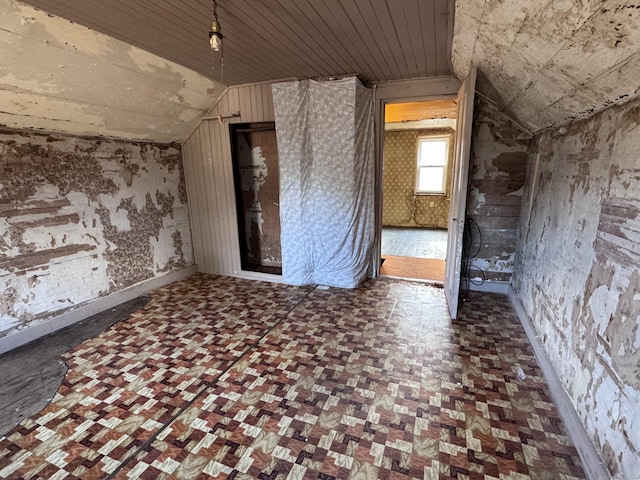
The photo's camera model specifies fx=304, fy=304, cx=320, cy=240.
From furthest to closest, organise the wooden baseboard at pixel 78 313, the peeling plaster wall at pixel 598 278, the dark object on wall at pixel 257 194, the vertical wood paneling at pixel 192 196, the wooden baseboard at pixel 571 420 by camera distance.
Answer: the vertical wood paneling at pixel 192 196 < the dark object on wall at pixel 257 194 < the wooden baseboard at pixel 78 313 < the wooden baseboard at pixel 571 420 < the peeling plaster wall at pixel 598 278

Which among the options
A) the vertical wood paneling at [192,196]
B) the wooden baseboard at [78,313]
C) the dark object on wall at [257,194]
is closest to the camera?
the wooden baseboard at [78,313]

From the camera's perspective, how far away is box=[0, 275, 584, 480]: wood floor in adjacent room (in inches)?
60.3

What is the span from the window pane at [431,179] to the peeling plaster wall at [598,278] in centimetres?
519

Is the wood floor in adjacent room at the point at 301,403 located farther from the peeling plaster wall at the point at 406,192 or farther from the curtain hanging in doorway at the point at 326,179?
the peeling plaster wall at the point at 406,192

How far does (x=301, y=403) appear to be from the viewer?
75.9 inches

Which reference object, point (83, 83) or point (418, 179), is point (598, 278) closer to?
point (83, 83)

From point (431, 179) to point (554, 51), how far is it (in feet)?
20.9

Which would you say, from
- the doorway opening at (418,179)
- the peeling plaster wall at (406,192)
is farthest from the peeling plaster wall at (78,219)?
the peeling plaster wall at (406,192)

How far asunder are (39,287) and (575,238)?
4.33m

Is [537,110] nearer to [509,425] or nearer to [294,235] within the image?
[509,425]

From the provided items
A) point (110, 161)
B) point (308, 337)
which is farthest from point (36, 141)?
point (308, 337)

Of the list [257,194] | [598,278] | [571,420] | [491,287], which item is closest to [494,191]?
[491,287]

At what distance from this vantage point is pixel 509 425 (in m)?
1.73

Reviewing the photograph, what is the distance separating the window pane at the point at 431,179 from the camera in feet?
24.8
